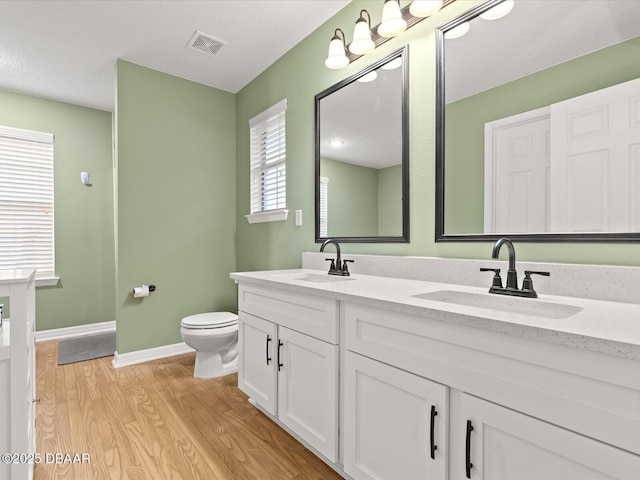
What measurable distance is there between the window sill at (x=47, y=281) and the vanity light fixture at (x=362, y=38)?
3.70 metres

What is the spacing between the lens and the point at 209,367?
2.59 m

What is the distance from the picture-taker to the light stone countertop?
0.73 m

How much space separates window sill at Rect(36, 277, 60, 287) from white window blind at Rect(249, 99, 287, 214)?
228cm

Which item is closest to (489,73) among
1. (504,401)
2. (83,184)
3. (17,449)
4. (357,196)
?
(357,196)

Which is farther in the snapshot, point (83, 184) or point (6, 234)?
point (83, 184)

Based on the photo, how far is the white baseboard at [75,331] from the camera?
3520 mm

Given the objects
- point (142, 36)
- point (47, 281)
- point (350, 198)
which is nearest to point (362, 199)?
point (350, 198)

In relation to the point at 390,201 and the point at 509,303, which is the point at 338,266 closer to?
the point at 390,201

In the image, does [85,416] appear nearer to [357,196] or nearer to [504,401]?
[357,196]

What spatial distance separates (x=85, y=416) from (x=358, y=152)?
229 centimetres

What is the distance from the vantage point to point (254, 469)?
1541mm

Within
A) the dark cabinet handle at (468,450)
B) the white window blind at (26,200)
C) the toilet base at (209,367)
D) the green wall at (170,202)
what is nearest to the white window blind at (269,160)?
the green wall at (170,202)

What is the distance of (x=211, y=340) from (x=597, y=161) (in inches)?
95.3

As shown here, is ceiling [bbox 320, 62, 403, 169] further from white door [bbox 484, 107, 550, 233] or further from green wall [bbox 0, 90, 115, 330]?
green wall [bbox 0, 90, 115, 330]
